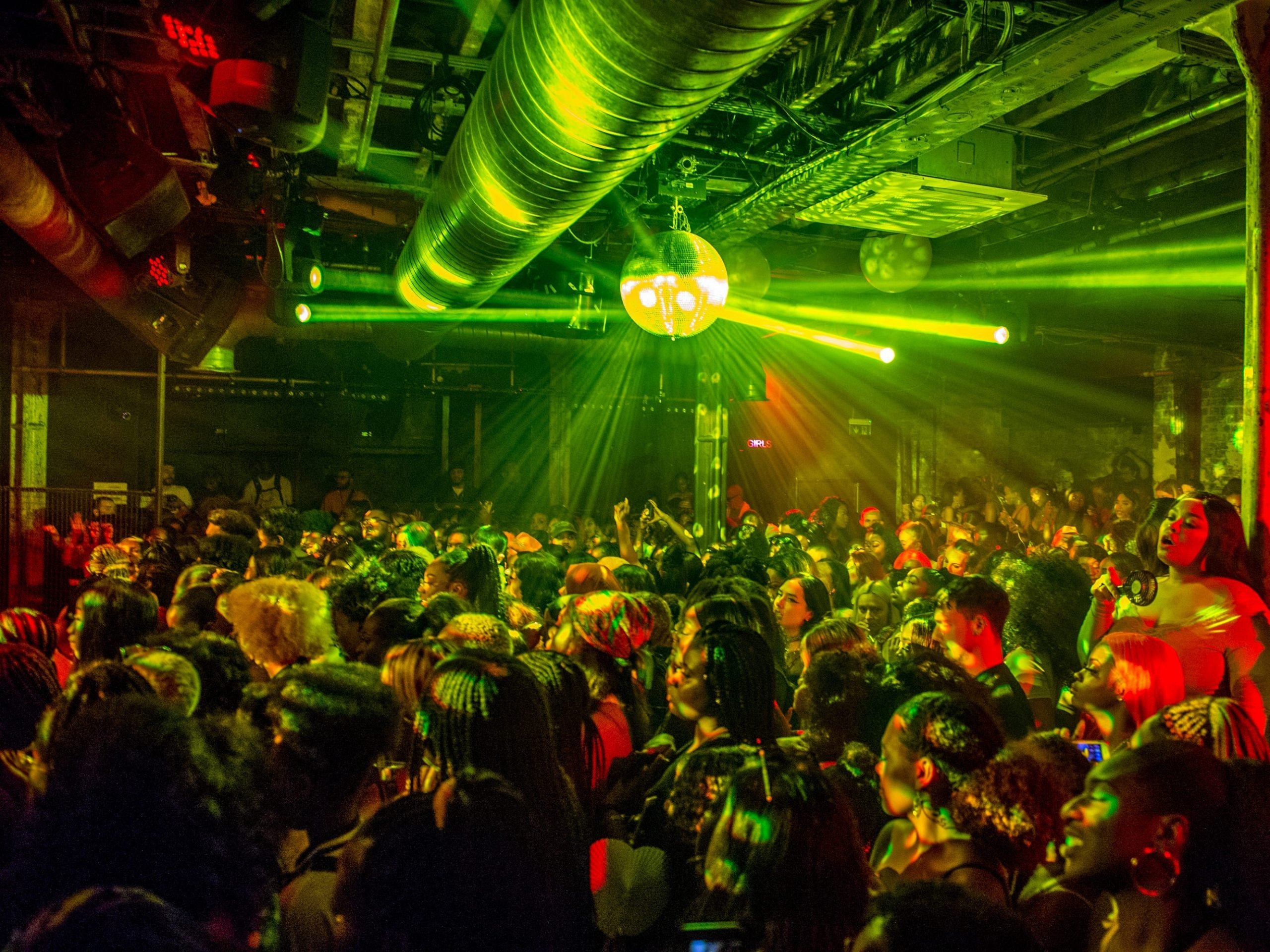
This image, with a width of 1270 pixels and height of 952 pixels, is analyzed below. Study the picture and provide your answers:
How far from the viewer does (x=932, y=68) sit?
14.7 ft

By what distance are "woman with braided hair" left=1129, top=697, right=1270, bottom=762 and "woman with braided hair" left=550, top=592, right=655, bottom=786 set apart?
151 centimetres

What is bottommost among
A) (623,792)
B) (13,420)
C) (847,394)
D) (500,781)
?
(623,792)

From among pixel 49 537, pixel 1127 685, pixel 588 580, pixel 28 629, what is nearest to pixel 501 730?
pixel 1127 685

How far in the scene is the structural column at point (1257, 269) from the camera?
127 inches

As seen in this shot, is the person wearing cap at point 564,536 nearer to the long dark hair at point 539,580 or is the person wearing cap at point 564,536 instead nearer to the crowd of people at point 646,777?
the long dark hair at point 539,580

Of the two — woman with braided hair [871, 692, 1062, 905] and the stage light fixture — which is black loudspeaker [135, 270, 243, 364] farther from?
woman with braided hair [871, 692, 1062, 905]

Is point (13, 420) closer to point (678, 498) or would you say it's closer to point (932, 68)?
point (678, 498)

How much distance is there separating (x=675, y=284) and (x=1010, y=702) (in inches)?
106

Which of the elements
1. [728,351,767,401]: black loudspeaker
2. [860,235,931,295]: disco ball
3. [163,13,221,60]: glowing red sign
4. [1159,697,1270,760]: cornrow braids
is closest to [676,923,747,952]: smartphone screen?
[1159,697,1270,760]: cornrow braids

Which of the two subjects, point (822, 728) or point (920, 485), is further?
point (920, 485)

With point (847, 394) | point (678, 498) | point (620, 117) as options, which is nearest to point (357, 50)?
point (620, 117)

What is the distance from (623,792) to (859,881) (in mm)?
1026

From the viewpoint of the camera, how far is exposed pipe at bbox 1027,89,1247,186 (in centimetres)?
500

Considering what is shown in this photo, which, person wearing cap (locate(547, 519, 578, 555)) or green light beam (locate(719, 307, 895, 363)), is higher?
green light beam (locate(719, 307, 895, 363))
